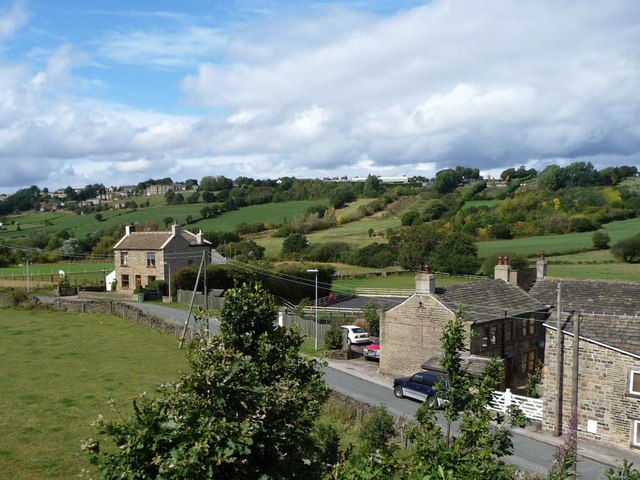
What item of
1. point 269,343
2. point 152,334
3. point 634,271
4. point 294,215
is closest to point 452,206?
point 294,215

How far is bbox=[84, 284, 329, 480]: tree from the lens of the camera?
25.9ft

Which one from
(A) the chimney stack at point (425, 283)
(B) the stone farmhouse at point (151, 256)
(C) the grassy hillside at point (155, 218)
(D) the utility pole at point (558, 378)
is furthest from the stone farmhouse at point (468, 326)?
(C) the grassy hillside at point (155, 218)

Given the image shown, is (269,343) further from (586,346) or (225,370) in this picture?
(586,346)

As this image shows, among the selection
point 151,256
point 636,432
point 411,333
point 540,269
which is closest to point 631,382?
point 636,432

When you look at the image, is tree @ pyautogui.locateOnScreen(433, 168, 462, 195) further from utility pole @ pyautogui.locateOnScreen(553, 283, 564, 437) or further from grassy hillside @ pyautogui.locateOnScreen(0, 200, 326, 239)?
utility pole @ pyautogui.locateOnScreen(553, 283, 564, 437)

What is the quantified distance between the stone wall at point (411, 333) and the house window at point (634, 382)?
10.5 metres

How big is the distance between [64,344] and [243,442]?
130 ft

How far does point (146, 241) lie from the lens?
71.1m

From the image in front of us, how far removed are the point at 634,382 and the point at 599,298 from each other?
8.39 metres

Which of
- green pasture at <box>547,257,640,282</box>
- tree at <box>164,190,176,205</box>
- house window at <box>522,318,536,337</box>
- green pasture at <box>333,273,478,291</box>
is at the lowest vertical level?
green pasture at <box>333,273,478,291</box>

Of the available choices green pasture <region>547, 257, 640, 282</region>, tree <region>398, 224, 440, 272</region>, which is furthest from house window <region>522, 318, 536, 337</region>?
tree <region>398, 224, 440, 272</region>

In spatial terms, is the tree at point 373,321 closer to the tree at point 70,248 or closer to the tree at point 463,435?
the tree at point 463,435

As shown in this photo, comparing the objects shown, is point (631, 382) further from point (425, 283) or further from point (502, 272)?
point (502, 272)

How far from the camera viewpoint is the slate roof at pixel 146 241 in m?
70.0
